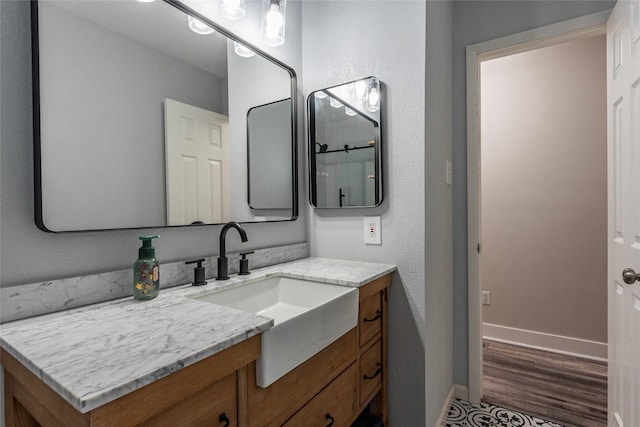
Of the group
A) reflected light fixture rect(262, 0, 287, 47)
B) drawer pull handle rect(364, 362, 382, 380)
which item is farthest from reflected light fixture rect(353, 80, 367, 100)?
drawer pull handle rect(364, 362, 382, 380)

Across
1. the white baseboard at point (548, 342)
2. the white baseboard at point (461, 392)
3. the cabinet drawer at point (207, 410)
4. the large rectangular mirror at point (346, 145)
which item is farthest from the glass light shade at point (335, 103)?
the white baseboard at point (548, 342)

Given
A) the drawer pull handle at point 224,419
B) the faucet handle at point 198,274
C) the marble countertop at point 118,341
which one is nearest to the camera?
the marble countertop at point 118,341

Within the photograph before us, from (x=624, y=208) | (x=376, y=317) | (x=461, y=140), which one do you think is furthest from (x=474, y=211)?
(x=376, y=317)

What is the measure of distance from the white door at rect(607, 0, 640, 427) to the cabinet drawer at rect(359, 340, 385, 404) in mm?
985

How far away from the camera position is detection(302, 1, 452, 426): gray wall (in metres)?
1.49

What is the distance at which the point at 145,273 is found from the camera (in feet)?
3.19

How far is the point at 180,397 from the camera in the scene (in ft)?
2.00

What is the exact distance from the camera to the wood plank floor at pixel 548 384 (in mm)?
1863

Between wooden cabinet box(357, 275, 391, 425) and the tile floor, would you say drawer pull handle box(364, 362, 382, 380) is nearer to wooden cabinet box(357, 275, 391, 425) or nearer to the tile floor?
wooden cabinet box(357, 275, 391, 425)

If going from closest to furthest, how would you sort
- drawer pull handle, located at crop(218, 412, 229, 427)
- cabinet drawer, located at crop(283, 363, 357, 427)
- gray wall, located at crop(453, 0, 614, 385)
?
drawer pull handle, located at crop(218, 412, 229, 427) < cabinet drawer, located at crop(283, 363, 357, 427) < gray wall, located at crop(453, 0, 614, 385)

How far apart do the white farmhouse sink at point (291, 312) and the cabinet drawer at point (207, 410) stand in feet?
0.27

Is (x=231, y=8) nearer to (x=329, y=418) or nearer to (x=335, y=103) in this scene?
(x=335, y=103)

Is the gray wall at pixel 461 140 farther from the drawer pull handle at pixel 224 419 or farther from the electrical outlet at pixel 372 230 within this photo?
the drawer pull handle at pixel 224 419

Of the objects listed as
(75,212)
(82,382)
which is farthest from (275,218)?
(82,382)
